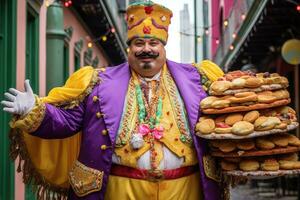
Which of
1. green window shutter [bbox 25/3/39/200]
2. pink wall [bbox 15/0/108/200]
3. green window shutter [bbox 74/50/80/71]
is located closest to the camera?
pink wall [bbox 15/0/108/200]

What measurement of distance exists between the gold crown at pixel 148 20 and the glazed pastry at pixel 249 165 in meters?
0.96

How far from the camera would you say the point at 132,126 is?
407 cm

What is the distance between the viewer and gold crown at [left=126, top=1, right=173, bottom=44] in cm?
420

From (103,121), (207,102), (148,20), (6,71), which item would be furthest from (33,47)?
(207,102)

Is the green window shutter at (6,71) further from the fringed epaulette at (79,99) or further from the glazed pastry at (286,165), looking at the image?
the glazed pastry at (286,165)

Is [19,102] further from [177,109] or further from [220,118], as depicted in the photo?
[220,118]

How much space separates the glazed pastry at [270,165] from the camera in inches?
152

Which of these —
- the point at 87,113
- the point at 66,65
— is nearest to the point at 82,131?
the point at 87,113

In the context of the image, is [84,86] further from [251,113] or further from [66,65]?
[66,65]

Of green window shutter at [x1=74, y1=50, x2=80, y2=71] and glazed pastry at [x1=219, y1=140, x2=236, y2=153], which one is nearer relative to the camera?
glazed pastry at [x1=219, y1=140, x2=236, y2=153]

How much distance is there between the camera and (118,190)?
4.04 m

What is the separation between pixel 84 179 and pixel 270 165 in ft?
3.76

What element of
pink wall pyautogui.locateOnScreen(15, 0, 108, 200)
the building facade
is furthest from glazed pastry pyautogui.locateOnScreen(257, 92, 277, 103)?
pink wall pyautogui.locateOnScreen(15, 0, 108, 200)

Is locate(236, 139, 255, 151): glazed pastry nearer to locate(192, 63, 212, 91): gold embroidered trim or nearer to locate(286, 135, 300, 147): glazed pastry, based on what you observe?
locate(286, 135, 300, 147): glazed pastry
